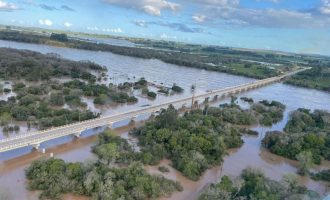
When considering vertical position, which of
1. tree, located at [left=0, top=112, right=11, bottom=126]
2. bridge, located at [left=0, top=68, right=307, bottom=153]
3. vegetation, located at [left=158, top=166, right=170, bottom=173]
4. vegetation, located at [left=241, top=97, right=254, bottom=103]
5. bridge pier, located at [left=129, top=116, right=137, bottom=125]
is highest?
bridge, located at [left=0, top=68, right=307, bottom=153]

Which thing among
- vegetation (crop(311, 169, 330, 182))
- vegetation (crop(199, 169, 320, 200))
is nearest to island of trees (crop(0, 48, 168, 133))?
vegetation (crop(199, 169, 320, 200))

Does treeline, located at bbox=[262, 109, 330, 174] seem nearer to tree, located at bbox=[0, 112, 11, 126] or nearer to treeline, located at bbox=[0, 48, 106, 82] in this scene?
tree, located at bbox=[0, 112, 11, 126]

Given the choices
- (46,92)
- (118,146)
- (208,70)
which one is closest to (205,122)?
(118,146)

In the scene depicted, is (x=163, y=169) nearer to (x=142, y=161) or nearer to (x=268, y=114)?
(x=142, y=161)

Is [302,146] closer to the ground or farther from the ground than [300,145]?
closer to the ground

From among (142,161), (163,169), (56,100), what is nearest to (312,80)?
(56,100)

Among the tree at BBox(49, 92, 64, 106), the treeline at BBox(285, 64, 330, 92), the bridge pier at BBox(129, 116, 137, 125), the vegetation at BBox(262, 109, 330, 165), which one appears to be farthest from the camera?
the treeline at BBox(285, 64, 330, 92)
